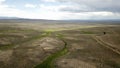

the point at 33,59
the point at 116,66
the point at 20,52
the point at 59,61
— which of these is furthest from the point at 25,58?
the point at 116,66

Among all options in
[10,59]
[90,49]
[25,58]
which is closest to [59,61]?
[25,58]

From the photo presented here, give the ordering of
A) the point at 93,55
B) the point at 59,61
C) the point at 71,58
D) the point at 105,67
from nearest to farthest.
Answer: the point at 105,67 → the point at 59,61 → the point at 71,58 → the point at 93,55

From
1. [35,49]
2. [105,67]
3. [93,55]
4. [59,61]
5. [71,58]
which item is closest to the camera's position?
[105,67]

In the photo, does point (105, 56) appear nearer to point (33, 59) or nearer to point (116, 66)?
point (116, 66)

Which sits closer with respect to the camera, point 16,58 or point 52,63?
point 52,63

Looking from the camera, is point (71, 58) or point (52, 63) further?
point (71, 58)

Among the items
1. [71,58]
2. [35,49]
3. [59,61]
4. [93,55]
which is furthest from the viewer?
[35,49]

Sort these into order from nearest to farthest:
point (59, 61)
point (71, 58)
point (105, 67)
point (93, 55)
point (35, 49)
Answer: point (105, 67) → point (59, 61) → point (71, 58) → point (93, 55) → point (35, 49)

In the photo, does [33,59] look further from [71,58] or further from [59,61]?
[71,58]

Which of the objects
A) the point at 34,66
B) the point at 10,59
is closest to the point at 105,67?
the point at 34,66
